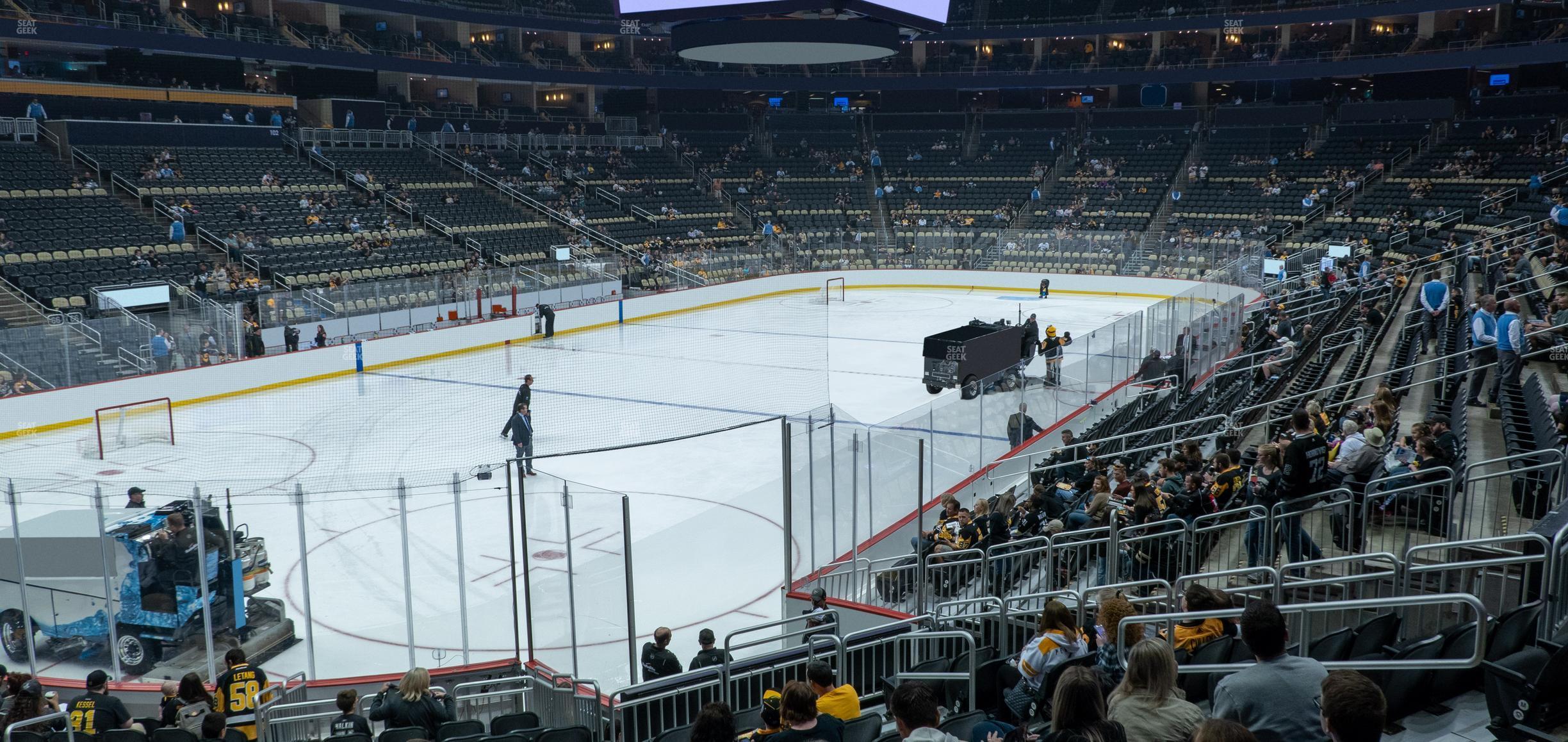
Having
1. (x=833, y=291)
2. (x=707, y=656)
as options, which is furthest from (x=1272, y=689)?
(x=833, y=291)

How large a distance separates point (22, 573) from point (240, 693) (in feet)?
9.72

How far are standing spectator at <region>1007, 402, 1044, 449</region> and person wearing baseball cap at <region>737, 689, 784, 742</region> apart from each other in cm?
981

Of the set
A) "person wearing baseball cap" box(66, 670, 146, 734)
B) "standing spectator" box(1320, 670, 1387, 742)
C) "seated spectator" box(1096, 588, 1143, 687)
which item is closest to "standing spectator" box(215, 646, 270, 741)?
"person wearing baseball cap" box(66, 670, 146, 734)

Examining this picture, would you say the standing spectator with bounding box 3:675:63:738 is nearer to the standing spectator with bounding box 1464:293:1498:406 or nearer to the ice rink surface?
the ice rink surface

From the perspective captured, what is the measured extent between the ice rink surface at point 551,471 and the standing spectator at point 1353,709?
550 centimetres

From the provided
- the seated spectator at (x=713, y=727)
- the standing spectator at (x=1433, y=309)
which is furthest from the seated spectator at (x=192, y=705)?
the standing spectator at (x=1433, y=309)

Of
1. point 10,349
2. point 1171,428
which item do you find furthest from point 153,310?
point 1171,428

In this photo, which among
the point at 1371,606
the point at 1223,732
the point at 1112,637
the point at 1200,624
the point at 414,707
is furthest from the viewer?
the point at 414,707

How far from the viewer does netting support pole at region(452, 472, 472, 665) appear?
367 inches

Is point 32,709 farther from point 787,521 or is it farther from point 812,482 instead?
point 812,482

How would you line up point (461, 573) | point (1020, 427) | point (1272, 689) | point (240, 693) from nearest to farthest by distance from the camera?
point (1272, 689) < point (240, 693) < point (461, 573) < point (1020, 427)

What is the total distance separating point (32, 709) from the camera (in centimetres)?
739

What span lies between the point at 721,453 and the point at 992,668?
38.9 feet

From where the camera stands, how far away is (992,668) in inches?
258
